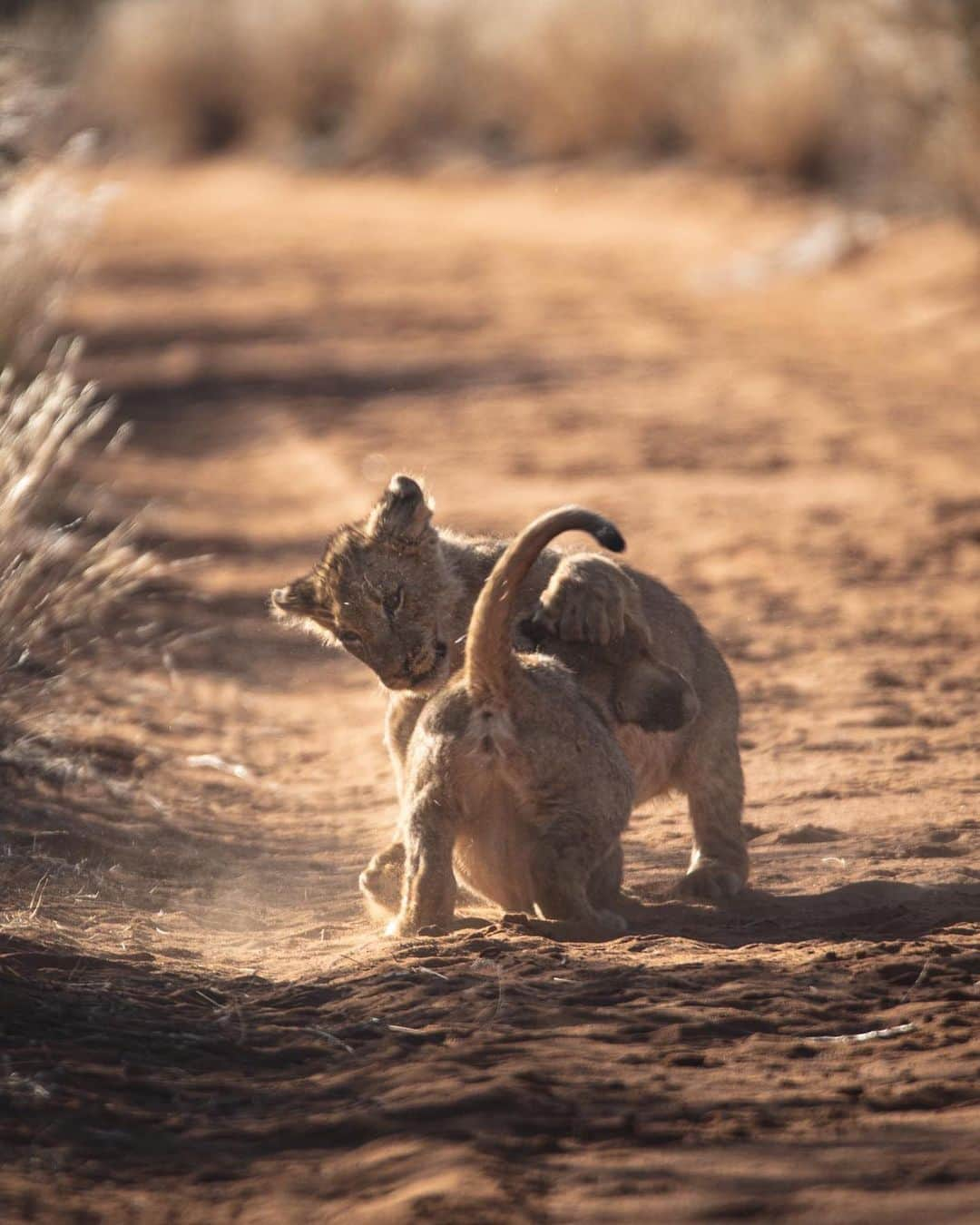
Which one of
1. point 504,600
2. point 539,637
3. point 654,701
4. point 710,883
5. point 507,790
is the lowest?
point 710,883

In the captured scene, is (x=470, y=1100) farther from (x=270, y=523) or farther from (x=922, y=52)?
(x=922, y=52)

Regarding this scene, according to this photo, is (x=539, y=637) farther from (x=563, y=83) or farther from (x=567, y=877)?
(x=563, y=83)

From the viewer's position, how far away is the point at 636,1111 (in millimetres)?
3566

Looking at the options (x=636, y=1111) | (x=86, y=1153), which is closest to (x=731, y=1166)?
(x=636, y=1111)

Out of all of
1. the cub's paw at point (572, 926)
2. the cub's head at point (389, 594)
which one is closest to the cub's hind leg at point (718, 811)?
the cub's paw at point (572, 926)

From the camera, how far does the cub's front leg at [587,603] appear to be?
5191 millimetres

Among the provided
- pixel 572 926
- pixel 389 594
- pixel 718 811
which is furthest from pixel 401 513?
pixel 572 926

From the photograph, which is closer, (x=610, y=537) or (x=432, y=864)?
(x=610, y=537)

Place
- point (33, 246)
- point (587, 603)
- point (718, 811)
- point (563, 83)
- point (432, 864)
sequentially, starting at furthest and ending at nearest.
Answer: point (563, 83)
point (33, 246)
point (718, 811)
point (587, 603)
point (432, 864)

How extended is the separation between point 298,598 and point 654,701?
130 cm

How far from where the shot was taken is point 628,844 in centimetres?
632

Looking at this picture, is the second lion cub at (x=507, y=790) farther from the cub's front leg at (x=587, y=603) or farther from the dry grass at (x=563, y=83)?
Result: the dry grass at (x=563, y=83)

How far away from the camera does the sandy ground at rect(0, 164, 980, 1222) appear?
344 centimetres

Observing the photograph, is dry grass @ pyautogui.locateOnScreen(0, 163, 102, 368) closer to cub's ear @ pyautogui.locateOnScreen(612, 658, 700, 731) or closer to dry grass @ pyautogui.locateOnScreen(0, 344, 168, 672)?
dry grass @ pyautogui.locateOnScreen(0, 344, 168, 672)
